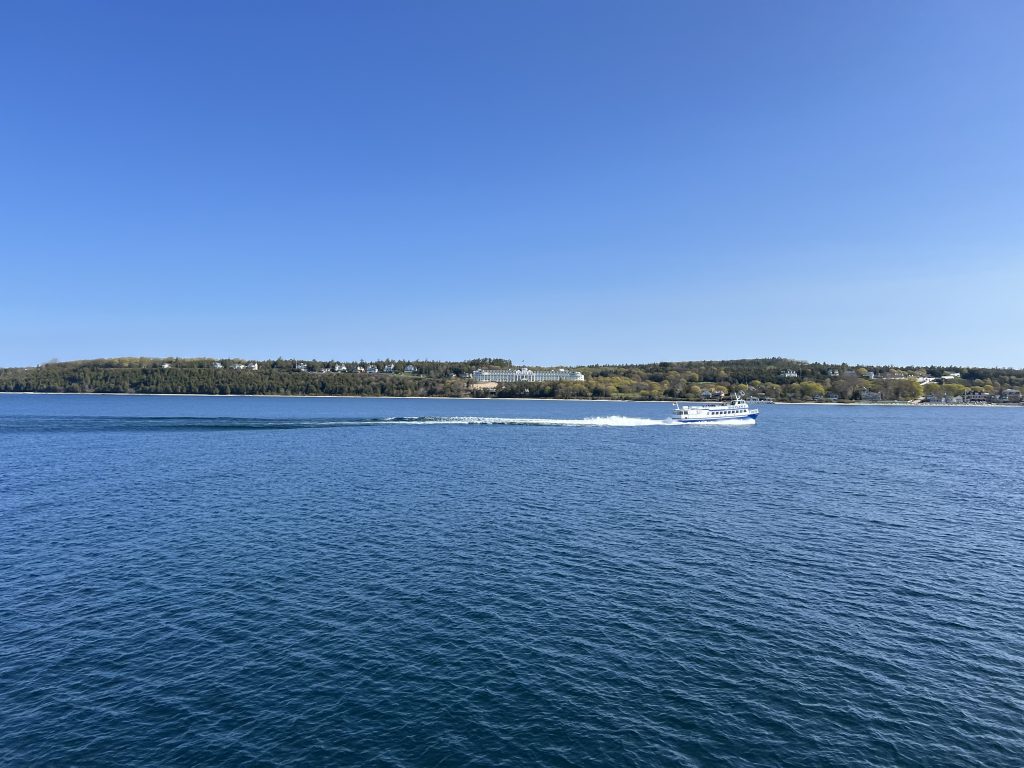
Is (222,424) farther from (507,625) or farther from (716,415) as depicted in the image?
(507,625)

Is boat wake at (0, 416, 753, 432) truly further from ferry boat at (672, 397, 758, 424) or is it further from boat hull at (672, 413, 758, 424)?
ferry boat at (672, 397, 758, 424)

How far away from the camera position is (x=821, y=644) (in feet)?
101

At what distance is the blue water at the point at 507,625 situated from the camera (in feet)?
75.3

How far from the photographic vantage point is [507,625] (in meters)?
33.0

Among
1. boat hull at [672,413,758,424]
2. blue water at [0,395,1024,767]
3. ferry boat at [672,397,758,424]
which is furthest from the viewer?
ferry boat at [672,397,758,424]

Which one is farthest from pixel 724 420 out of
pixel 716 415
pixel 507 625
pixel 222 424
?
pixel 507 625

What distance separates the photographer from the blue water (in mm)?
22938

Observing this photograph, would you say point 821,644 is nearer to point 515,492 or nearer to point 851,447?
point 515,492

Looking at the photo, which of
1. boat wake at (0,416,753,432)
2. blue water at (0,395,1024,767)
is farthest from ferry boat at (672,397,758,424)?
blue water at (0,395,1024,767)

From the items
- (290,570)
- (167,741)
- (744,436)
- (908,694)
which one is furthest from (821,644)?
(744,436)

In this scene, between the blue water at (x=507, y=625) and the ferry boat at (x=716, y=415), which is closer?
the blue water at (x=507, y=625)

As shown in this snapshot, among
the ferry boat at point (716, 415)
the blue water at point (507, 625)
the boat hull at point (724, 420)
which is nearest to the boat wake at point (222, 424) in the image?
the boat hull at point (724, 420)

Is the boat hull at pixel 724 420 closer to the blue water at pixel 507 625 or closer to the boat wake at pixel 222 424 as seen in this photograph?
the boat wake at pixel 222 424

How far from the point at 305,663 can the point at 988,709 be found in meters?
32.2
